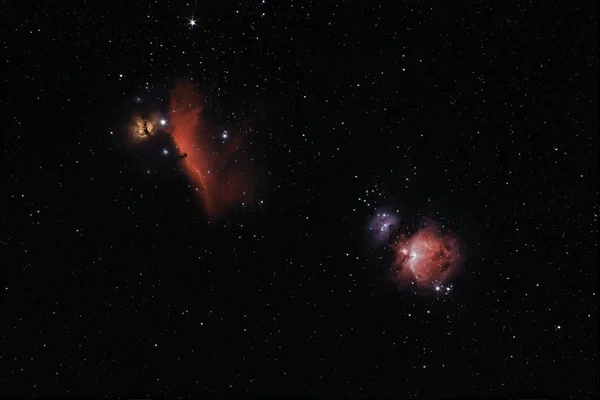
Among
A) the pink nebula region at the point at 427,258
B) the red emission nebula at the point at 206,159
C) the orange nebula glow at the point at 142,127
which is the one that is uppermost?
the orange nebula glow at the point at 142,127

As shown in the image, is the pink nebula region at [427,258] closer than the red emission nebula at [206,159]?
No

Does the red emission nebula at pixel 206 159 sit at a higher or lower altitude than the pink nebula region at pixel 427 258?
higher

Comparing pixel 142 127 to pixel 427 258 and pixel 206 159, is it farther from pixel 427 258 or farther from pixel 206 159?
pixel 427 258

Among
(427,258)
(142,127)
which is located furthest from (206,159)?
(427,258)

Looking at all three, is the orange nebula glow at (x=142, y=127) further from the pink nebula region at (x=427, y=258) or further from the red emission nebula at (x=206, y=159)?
the pink nebula region at (x=427, y=258)

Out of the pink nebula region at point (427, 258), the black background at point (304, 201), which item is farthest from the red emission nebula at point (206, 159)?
the pink nebula region at point (427, 258)

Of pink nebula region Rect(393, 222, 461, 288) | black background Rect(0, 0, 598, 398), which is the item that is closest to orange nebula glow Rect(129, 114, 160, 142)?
black background Rect(0, 0, 598, 398)
